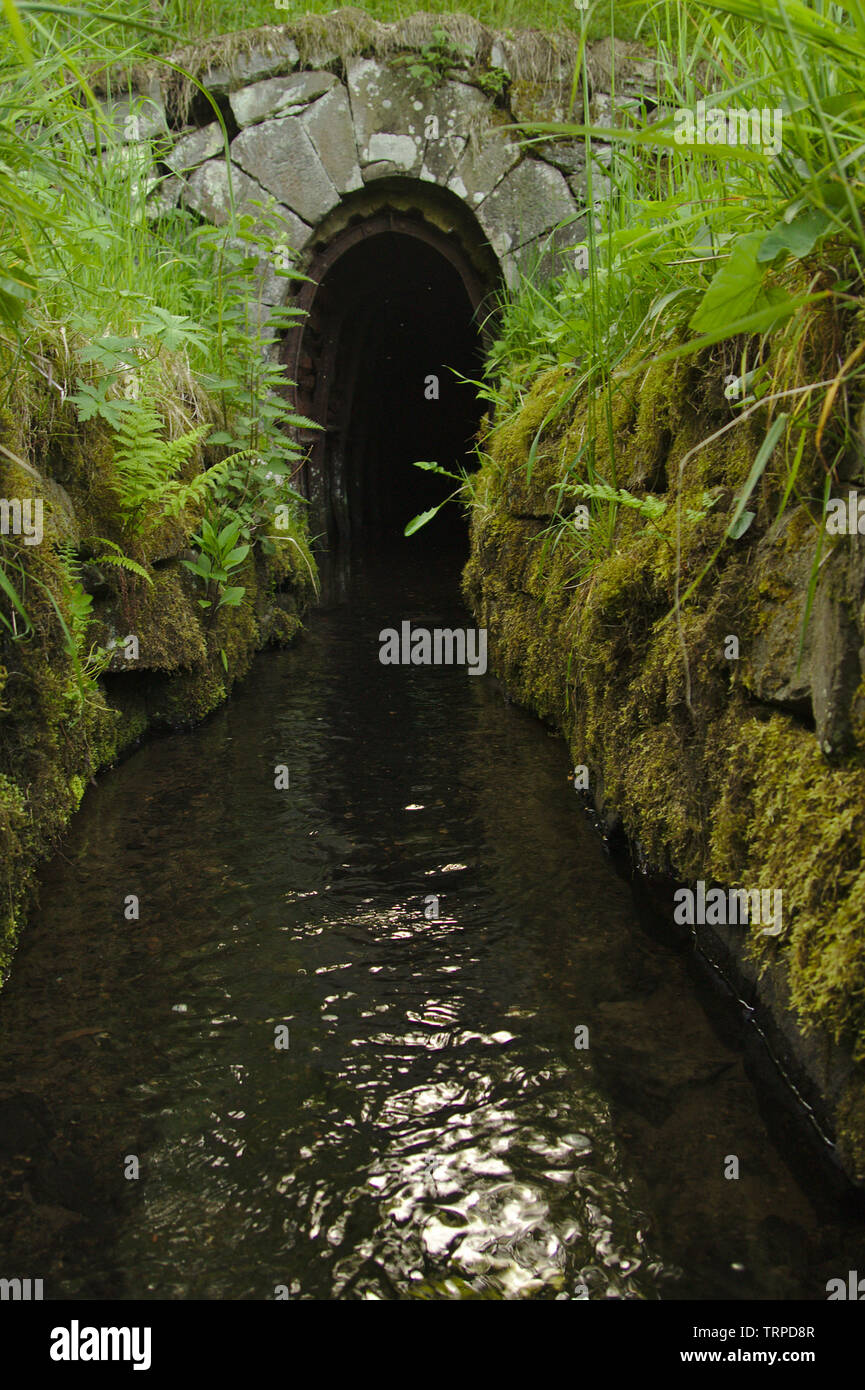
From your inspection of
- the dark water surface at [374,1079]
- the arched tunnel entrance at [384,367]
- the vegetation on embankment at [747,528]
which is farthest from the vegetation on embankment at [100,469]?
the arched tunnel entrance at [384,367]

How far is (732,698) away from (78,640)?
215cm

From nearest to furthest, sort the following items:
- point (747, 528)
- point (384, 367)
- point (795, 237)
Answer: point (795, 237) < point (747, 528) < point (384, 367)

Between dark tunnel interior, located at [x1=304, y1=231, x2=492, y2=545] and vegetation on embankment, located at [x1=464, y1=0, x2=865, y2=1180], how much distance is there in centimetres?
493

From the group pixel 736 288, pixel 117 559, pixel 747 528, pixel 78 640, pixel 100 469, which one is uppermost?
pixel 100 469

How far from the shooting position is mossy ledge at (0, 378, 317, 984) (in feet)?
9.00

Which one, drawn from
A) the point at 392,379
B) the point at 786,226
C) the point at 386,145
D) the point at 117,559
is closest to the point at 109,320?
the point at 117,559

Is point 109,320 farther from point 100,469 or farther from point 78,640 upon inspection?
point 78,640

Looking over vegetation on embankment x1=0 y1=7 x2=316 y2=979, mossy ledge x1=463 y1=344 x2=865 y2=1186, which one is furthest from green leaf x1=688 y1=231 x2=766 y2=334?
vegetation on embankment x1=0 y1=7 x2=316 y2=979

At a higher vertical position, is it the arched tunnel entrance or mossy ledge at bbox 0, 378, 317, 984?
the arched tunnel entrance

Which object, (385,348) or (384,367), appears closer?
(385,348)

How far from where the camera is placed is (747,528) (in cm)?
231

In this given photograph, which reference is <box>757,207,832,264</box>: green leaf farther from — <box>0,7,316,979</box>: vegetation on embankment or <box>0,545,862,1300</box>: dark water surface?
<box>0,545,862,1300</box>: dark water surface

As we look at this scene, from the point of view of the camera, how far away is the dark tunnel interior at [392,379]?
9.83m

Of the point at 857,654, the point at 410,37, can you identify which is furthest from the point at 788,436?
the point at 410,37
